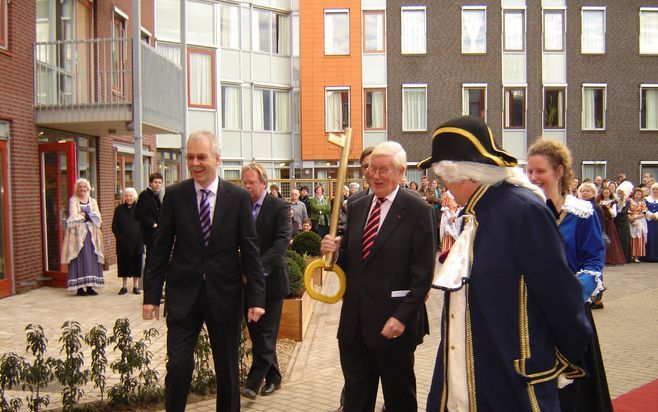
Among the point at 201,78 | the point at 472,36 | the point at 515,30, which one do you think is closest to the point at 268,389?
the point at 201,78

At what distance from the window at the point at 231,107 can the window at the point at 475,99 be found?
402 inches

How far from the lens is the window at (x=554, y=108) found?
31.0 meters

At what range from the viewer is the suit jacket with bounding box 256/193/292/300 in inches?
245

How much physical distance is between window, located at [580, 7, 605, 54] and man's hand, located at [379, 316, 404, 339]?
30.1 m

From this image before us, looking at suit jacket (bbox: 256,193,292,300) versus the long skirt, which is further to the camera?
the long skirt

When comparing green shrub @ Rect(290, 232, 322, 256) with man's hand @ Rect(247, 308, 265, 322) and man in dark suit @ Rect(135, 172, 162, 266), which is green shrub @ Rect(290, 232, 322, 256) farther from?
man's hand @ Rect(247, 308, 265, 322)

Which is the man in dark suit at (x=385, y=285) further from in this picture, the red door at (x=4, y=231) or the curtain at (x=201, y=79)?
the curtain at (x=201, y=79)

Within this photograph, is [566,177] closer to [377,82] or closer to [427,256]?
[427,256]

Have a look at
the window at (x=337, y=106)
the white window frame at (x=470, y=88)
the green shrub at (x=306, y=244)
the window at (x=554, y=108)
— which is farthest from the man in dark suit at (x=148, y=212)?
the window at (x=554, y=108)

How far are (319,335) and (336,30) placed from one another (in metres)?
24.0

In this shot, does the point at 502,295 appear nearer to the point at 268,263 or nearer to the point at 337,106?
the point at 268,263

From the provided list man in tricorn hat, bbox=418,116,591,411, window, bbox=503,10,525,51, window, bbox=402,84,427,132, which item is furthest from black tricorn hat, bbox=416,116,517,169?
window, bbox=503,10,525,51

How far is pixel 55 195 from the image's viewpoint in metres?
13.3

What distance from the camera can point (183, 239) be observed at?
4758 mm
